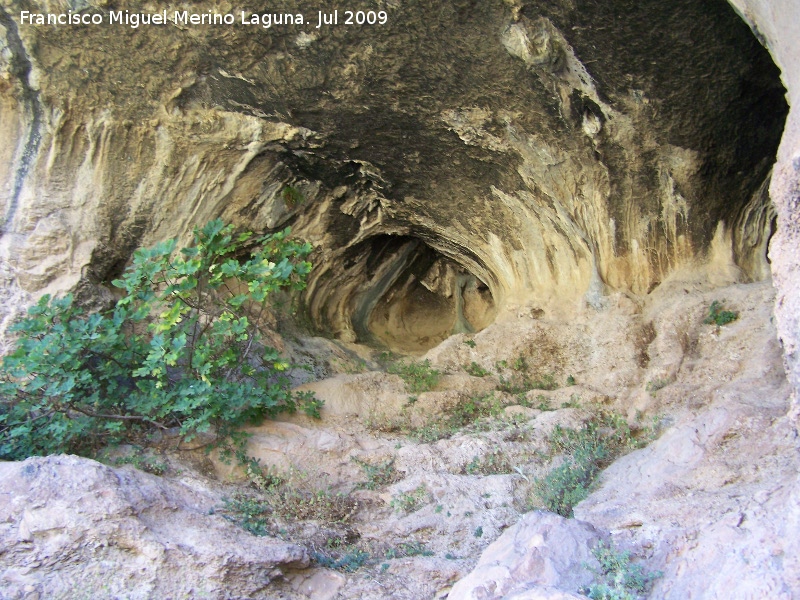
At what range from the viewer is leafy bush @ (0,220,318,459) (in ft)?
14.6

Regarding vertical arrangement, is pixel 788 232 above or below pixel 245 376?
above

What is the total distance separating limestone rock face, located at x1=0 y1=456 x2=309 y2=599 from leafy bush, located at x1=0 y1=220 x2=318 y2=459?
101 centimetres

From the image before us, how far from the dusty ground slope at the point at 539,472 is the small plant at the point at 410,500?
0.04ft

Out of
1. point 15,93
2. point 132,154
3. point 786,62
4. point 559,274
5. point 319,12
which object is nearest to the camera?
point 786,62

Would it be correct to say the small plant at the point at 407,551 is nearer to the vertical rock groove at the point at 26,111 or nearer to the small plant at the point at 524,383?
the small plant at the point at 524,383

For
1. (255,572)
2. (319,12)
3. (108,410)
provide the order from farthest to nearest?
(108,410) → (319,12) → (255,572)

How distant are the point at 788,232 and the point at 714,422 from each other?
4.69ft

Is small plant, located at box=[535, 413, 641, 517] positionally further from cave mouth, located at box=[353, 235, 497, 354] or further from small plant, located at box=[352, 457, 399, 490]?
cave mouth, located at box=[353, 235, 497, 354]

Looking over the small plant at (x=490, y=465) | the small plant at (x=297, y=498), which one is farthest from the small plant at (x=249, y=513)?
the small plant at (x=490, y=465)

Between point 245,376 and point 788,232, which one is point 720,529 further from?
point 245,376

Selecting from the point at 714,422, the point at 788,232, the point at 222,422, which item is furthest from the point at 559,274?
the point at 788,232

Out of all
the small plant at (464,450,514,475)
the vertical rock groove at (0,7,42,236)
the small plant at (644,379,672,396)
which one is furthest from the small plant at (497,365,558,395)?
the vertical rock groove at (0,7,42,236)

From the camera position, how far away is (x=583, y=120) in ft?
16.4

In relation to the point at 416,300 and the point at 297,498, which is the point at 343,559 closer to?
the point at 297,498
